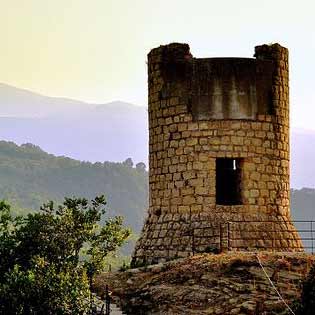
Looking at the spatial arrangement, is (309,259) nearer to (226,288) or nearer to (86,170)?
(226,288)

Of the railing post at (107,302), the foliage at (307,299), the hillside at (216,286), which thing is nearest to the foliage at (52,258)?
the railing post at (107,302)

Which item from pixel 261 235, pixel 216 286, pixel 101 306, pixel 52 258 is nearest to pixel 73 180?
pixel 261 235

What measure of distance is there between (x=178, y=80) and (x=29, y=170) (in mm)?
130884

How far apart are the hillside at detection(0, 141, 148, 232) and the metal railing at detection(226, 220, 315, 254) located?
11888 cm

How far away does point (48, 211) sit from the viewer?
2178cm

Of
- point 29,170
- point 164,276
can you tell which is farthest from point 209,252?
point 29,170

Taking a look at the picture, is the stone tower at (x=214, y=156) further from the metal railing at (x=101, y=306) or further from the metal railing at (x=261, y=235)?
the metal railing at (x=101, y=306)

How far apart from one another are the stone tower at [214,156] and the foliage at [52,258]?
56.9 inches

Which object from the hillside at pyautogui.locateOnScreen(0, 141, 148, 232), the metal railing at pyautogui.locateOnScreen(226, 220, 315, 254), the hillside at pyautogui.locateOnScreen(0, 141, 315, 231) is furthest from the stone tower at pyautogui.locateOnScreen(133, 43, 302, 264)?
the hillside at pyautogui.locateOnScreen(0, 141, 148, 232)

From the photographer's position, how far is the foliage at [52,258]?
1903cm

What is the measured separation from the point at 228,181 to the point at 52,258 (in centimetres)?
564

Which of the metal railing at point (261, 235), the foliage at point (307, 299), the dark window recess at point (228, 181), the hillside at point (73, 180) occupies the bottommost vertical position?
the foliage at point (307, 299)

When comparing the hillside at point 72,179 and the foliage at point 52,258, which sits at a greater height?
the hillside at point 72,179

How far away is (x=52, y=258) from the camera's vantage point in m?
21.0
